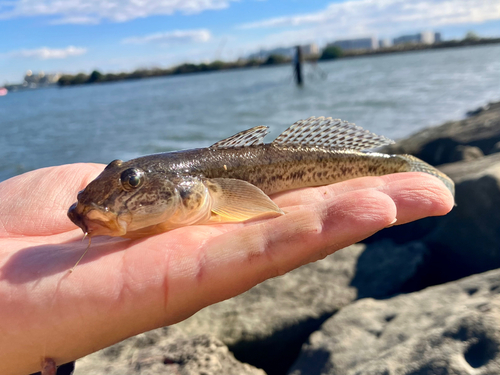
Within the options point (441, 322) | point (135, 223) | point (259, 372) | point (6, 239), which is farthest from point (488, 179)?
point (6, 239)

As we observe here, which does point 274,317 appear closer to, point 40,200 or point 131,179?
point 131,179

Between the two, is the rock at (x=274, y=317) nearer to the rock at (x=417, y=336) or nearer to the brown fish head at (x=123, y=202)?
the rock at (x=417, y=336)

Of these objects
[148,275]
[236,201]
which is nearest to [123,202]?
[148,275]

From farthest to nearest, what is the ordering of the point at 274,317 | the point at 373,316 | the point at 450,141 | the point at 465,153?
the point at 450,141
the point at 465,153
the point at 274,317
the point at 373,316

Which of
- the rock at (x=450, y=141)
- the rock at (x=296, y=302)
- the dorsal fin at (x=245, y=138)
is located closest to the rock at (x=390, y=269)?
the rock at (x=296, y=302)

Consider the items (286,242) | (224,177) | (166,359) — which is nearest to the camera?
(286,242)

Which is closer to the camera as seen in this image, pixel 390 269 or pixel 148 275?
pixel 148 275

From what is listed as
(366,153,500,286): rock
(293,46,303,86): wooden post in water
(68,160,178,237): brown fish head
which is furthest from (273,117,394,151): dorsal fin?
(293,46,303,86): wooden post in water
